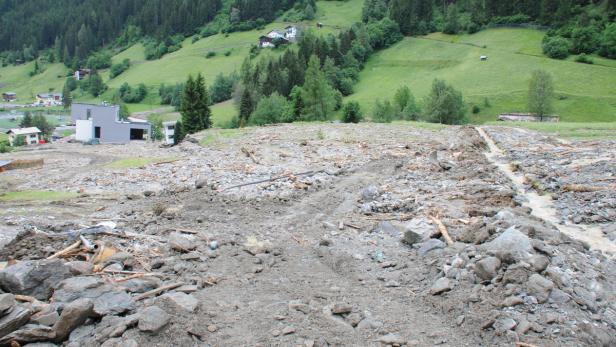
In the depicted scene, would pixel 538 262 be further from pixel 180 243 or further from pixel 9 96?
pixel 9 96

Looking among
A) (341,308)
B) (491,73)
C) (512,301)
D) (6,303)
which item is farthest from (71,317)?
(491,73)

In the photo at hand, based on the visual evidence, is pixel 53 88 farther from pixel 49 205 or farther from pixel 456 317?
pixel 456 317

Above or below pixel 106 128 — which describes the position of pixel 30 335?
above

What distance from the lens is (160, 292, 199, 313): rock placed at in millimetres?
10531

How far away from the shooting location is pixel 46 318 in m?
9.67

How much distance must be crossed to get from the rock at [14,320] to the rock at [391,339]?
22.0 feet

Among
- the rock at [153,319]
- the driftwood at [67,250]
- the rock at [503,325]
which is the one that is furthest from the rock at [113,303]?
the rock at [503,325]

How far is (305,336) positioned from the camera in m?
9.91

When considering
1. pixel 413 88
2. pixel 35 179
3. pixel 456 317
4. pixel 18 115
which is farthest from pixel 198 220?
pixel 18 115

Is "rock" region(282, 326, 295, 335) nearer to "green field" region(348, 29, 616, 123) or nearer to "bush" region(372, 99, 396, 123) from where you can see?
"bush" region(372, 99, 396, 123)

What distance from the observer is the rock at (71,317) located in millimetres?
9414

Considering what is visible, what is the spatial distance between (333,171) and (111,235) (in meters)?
13.8

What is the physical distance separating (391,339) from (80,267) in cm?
727

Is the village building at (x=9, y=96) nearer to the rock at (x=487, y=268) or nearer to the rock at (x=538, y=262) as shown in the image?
the rock at (x=487, y=268)
